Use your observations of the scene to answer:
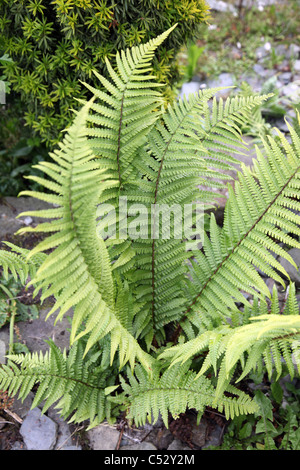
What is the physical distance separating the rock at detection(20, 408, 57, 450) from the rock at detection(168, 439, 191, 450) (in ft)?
1.83

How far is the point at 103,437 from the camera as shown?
1.84m

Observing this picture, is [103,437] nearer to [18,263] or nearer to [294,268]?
[18,263]

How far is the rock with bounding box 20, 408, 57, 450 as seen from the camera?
180 cm

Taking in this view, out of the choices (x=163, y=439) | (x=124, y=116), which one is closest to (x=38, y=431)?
(x=163, y=439)

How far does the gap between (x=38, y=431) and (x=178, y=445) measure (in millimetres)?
671

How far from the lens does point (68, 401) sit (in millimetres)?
1579

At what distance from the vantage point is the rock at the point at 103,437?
182 cm

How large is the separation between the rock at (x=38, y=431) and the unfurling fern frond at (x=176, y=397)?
0.46 metres

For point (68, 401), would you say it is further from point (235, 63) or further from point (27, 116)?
point (235, 63)

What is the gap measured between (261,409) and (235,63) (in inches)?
145

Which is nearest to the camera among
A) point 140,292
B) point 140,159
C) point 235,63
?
point 140,159

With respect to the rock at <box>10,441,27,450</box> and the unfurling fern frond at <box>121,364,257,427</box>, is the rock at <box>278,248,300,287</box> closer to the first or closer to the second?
the unfurling fern frond at <box>121,364,257,427</box>
